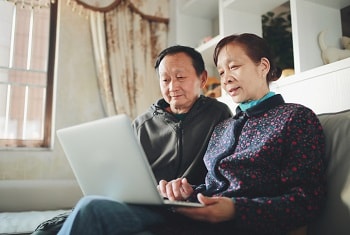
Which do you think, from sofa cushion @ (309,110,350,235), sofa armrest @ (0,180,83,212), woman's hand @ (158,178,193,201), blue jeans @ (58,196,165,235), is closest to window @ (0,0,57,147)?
sofa armrest @ (0,180,83,212)

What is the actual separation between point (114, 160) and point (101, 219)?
0.50 feet

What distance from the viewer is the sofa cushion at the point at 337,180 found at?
2.75 feet

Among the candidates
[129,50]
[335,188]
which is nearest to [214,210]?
[335,188]

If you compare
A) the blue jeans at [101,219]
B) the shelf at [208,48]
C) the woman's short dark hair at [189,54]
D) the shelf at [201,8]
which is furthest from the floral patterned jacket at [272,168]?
the shelf at [201,8]

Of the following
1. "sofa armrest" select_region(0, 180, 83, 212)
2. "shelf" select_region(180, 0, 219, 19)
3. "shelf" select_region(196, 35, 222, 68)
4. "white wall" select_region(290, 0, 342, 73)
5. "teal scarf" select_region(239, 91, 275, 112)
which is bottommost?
"sofa armrest" select_region(0, 180, 83, 212)

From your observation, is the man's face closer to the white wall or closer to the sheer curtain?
the white wall

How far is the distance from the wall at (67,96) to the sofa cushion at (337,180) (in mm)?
1777

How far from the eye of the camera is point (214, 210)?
787 mm

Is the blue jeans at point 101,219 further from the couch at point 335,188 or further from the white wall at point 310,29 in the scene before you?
the white wall at point 310,29

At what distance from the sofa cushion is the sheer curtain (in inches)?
65.0

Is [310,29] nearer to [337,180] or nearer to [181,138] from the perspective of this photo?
[181,138]

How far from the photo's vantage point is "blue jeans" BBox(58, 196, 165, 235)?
0.68 m

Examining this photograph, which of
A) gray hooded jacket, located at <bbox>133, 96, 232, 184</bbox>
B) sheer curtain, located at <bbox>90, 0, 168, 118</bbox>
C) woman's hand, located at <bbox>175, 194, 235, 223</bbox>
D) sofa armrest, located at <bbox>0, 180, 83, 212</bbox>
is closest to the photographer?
woman's hand, located at <bbox>175, 194, 235, 223</bbox>

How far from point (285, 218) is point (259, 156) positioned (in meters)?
0.19
